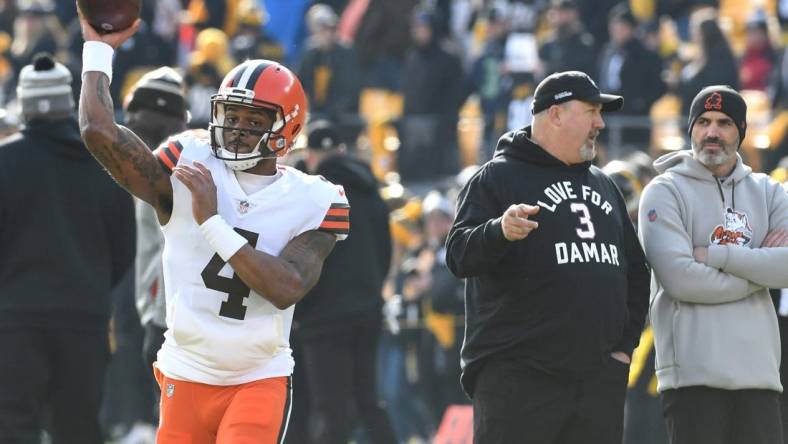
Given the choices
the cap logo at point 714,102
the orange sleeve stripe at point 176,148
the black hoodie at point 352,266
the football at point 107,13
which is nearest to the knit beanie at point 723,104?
the cap logo at point 714,102

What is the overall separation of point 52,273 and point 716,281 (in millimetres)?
2949

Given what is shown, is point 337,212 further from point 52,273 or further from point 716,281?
point 52,273

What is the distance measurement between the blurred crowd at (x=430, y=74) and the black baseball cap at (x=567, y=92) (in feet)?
16.7

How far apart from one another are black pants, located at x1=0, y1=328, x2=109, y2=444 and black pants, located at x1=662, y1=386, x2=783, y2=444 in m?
2.66

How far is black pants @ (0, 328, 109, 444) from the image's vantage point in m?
7.32

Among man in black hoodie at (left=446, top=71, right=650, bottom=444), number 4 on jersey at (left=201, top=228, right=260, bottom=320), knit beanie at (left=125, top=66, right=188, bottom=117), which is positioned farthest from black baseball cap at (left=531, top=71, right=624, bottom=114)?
knit beanie at (left=125, top=66, right=188, bottom=117)

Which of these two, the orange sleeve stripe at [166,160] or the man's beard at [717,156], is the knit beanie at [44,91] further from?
the man's beard at [717,156]

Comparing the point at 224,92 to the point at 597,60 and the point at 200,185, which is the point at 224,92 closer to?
the point at 200,185

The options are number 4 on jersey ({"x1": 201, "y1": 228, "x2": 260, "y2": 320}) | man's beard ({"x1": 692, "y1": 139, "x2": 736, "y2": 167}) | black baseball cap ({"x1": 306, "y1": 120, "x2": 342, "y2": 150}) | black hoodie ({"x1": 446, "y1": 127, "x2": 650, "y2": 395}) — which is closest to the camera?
number 4 on jersey ({"x1": 201, "y1": 228, "x2": 260, "y2": 320})

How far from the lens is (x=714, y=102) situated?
23.1 ft

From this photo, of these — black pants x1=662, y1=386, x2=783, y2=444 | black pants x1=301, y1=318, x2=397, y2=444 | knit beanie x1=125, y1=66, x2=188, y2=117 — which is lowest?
black pants x1=301, y1=318, x2=397, y2=444

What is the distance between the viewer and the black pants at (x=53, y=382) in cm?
732

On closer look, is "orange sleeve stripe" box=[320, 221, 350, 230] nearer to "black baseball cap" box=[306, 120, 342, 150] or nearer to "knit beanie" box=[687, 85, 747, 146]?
"knit beanie" box=[687, 85, 747, 146]

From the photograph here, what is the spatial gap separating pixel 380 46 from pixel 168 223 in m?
11.4
